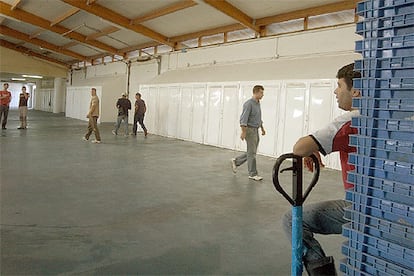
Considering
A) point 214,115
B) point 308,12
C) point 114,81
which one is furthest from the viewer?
point 114,81

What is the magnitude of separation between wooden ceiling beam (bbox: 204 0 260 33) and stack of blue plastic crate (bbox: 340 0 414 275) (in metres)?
8.55

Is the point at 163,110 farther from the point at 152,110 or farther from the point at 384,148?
the point at 384,148

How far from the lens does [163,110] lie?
44.8ft

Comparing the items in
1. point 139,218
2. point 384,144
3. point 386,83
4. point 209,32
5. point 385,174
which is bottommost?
point 139,218

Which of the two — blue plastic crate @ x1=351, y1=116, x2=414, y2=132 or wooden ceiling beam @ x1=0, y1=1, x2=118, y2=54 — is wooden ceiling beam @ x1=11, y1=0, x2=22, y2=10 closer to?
wooden ceiling beam @ x1=0, y1=1, x2=118, y2=54

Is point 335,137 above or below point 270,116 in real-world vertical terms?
below

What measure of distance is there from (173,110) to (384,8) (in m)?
12.0

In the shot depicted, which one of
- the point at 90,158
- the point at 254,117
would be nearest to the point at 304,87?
the point at 254,117

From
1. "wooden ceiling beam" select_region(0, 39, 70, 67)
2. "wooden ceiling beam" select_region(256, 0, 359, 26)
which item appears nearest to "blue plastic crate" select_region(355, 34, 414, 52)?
"wooden ceiling beam" select_region(256, 0, 359, 26)

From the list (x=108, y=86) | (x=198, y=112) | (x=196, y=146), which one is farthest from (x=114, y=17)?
(x=108, y=86)

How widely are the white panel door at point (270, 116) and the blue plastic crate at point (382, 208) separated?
7.93 meters

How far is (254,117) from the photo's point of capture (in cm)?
611

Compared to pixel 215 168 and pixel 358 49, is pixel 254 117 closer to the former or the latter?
pixel 215 168

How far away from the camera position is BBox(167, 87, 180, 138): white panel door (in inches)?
507
